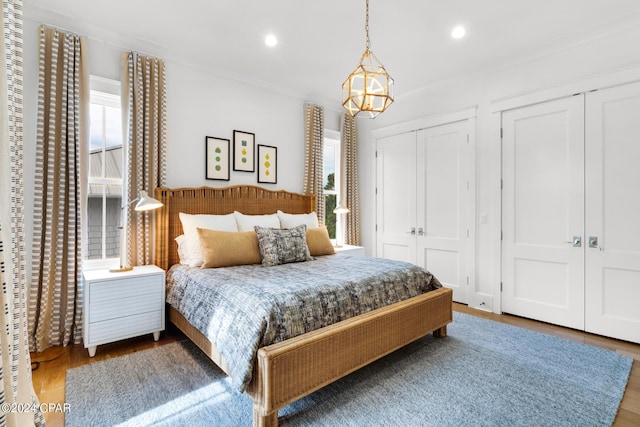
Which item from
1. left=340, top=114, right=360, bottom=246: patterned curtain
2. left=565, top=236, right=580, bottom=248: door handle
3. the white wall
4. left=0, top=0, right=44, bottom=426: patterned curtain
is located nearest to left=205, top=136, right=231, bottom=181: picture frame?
left=340, top=114, right=360, bottom=246: patterned curtain

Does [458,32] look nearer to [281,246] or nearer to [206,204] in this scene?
[281,246]

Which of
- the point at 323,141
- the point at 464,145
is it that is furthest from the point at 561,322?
the point at 323,141

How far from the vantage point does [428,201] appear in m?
4.18

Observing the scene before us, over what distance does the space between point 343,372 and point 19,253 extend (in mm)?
1739

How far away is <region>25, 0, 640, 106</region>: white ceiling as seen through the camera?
252 centimetres

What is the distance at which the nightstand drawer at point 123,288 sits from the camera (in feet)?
7.98

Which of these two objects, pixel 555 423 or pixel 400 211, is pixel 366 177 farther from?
pixel 555 423

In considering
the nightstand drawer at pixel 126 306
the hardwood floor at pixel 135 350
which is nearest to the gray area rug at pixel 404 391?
the hardwood floor at pixel 135 350

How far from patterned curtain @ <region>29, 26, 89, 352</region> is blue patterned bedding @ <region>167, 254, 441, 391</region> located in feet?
2.67

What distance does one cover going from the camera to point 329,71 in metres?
3.73

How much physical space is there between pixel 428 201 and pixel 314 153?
66.6 inches

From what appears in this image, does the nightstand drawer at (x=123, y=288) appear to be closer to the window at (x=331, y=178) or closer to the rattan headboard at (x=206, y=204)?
the rattan headboard at (x=206, y=204)

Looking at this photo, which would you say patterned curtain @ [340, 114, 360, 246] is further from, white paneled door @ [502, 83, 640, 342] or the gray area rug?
the gray area rug

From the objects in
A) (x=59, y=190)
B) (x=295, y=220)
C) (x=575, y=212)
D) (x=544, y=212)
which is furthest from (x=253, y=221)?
(x=575, y=212)
